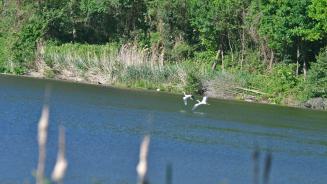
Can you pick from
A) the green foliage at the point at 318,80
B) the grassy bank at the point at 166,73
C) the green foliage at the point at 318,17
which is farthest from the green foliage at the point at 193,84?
the green foliage at the point at 318,17

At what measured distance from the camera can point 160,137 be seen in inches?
1195

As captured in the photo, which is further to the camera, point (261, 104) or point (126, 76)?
point (126, 76)

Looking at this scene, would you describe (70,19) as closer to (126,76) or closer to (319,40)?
(126,76)

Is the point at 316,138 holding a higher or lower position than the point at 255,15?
lower

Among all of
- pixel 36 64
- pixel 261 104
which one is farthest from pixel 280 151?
pixel 36 64

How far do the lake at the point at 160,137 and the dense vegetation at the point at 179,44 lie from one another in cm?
473

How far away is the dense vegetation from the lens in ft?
176

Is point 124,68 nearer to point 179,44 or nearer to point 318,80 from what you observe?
point 179,44

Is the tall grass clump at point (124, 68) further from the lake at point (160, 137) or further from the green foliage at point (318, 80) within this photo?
the green foliage at point (318, 80)

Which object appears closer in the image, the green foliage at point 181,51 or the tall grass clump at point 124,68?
the tall grass clump at point 124,68

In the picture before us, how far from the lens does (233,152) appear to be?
28281 mm

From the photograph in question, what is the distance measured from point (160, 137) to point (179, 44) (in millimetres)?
33594

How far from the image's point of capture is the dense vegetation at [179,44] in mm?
53688

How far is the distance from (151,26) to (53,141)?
40.5 metres
